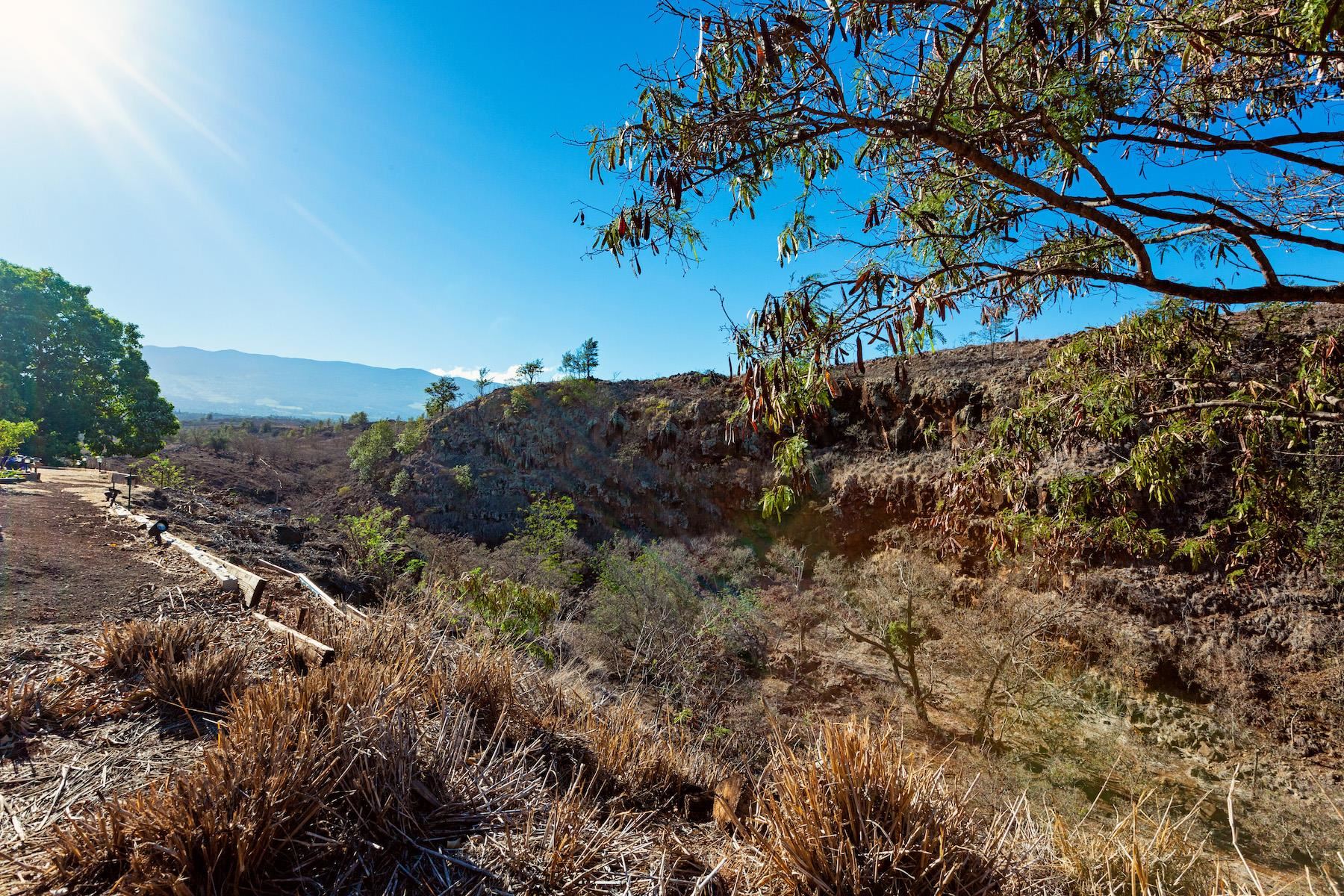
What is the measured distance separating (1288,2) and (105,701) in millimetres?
7097

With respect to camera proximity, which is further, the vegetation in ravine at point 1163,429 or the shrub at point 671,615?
the shrub at point 671,615

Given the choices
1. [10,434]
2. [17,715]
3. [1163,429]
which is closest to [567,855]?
[17,715]

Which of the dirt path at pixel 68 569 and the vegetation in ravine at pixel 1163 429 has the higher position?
the vegetation in ravine at pixel 1163 429

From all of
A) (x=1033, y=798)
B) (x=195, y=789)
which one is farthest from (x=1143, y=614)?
(x=195, y=789)

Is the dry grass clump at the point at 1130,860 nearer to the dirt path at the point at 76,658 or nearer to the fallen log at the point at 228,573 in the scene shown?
the dirt path at the point at 76,658

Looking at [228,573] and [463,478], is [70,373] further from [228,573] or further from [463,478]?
[228,573]

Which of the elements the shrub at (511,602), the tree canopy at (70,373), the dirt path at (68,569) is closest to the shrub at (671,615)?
the shrub at (511,602)

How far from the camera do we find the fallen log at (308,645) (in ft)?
9.79

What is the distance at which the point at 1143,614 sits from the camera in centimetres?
1029

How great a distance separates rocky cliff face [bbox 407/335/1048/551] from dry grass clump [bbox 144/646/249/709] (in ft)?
38.7

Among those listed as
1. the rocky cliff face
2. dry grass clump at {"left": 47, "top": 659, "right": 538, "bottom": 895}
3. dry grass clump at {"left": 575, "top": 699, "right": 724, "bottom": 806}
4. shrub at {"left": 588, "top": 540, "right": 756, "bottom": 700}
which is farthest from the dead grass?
the rocky cliff face

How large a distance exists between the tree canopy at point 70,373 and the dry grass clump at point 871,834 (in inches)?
1069

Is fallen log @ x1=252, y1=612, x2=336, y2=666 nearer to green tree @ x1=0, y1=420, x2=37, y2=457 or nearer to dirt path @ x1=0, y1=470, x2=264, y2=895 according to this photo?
dirt path @ x1=0, y1=470, x2=264, y2=895

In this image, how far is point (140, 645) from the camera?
2.88m
